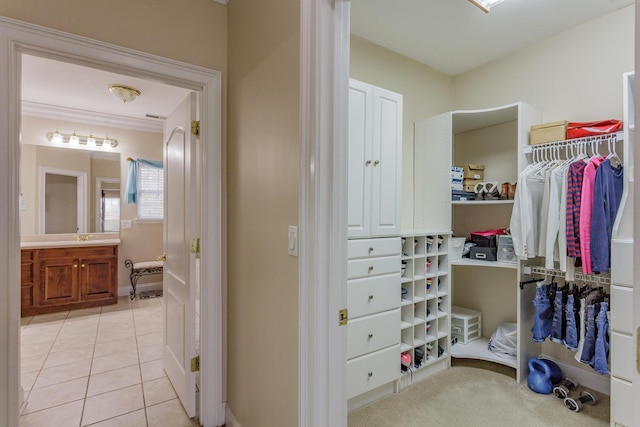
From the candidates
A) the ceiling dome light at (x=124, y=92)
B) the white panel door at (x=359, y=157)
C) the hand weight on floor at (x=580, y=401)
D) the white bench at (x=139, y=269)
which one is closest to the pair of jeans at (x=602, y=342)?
the hand weight on floor at (x=580, y=401)

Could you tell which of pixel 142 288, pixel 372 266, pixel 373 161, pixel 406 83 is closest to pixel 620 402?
pixel 372 266

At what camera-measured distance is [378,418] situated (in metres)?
2.04

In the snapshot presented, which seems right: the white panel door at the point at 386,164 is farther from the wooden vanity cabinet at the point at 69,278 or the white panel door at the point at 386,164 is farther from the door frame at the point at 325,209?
the wooden vanity cabinet at the point at 69,278

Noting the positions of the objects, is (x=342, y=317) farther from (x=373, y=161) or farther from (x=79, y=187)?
(x=79, y=187)

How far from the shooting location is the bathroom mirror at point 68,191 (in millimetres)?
4082

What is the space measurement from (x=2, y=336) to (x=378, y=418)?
2087 millimetres

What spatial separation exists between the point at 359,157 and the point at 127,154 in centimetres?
421

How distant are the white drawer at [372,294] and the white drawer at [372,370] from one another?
308mm

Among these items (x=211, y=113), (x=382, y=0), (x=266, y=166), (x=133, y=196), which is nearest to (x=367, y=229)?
(x=266, y=166)

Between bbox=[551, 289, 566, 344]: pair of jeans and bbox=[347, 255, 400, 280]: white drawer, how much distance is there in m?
1.15

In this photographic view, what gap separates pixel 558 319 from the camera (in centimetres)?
220

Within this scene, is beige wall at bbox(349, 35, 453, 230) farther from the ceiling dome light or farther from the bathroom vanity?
the bathroom vanity

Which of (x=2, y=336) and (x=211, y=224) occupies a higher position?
(x=211, y=224)

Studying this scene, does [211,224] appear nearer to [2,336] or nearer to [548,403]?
[2,336]
